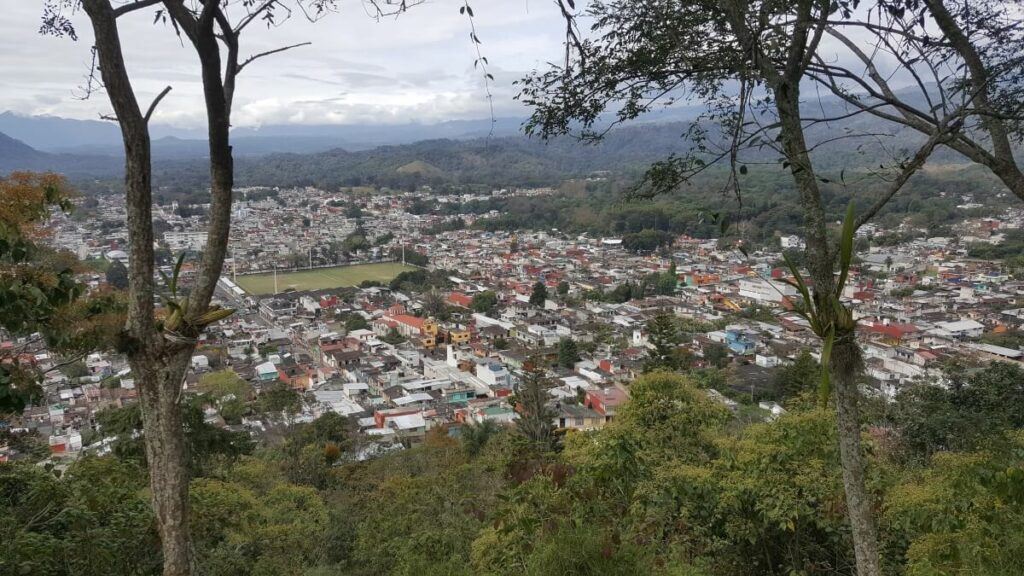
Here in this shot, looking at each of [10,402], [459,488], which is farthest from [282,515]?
[10,402]

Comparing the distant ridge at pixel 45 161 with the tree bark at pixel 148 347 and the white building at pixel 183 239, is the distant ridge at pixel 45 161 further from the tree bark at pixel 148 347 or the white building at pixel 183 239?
the tree bark at pixel 148 347

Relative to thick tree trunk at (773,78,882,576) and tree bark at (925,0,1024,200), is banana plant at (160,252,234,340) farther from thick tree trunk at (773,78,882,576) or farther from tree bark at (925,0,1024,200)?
tree bark at (925,0,1024,200)

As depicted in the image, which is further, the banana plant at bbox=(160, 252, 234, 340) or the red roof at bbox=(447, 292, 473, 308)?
the red roof at bbox=(447, 292, 473, 308)

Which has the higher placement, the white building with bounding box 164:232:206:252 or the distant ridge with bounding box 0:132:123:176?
the distant ridge with bounding box 0:132:123:176

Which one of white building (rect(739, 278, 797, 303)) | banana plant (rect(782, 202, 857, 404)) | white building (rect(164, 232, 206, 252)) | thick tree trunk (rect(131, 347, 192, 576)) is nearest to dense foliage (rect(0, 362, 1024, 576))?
thick tree trunk (rect(131, 347, 192, 576))

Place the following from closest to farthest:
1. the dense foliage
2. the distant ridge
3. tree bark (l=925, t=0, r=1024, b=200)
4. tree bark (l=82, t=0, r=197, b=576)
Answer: tree bark (l=82, t=0, r=197, b=576), tree bark (l=925, t=0, r=1024, b=200), the dense foliage, the distant ridge

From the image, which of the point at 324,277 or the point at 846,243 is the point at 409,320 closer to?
the point at 324,277

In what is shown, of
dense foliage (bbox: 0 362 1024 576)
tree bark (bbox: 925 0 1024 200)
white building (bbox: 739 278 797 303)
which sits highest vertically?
tree bark (bbox: 925 0 1024 200)
